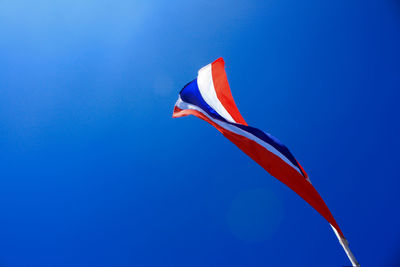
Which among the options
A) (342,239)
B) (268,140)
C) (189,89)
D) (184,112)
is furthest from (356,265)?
(189,89)

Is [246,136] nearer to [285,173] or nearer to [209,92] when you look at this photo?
[285,173]

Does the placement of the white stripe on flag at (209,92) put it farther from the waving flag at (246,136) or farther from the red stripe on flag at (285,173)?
the red stripe on flag at (285,173)

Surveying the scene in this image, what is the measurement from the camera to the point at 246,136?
383cm

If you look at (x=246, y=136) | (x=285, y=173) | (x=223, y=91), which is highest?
(x=223, y=91)

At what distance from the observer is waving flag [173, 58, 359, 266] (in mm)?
3412

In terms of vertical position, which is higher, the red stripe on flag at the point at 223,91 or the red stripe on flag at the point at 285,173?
the red stripe on flag at the point at 223,91

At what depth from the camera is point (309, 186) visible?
11.4ft

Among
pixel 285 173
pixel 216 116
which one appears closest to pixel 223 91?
pixel 216 116

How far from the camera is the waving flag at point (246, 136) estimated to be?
11.2 ft

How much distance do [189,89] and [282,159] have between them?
8.05 ft

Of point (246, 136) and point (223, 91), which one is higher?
point (223, 91)

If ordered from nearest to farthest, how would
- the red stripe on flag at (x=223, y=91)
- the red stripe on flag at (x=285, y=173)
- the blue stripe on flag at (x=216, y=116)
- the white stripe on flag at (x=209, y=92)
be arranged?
the red stripe on flag at (x=285, y=173) < the blue stripe on flag at (x=216, y=116) < the white stripe on flag at (x=209, y=92) < the red stripe on flag at (x=223, y=91)

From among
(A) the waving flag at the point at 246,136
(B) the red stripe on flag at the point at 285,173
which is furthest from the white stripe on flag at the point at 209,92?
(B) the red stripe on flag at the point at 285,173

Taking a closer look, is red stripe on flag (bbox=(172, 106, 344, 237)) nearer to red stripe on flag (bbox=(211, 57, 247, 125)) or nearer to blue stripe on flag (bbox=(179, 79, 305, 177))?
blue stripe on flag (bbox=(179, 79, 305, 177))
